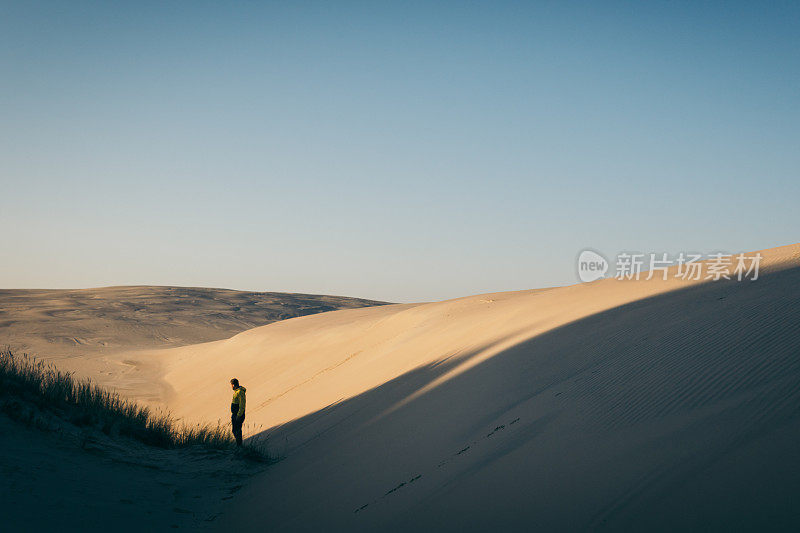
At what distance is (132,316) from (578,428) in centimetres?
4537

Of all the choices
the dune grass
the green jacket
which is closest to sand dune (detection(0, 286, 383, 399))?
the dune grass

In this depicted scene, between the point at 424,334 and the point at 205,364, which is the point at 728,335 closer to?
the point at 424,334

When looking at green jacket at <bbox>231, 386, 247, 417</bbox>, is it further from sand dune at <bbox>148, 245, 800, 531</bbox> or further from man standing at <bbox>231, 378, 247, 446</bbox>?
sand dune at <bbox>148, 245, 800, 531</bbox>

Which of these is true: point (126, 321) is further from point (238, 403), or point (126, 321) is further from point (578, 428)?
point (578, 428)

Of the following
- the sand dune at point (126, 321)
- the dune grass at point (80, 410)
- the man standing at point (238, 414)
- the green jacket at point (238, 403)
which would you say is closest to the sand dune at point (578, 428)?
the man standing at point (238, 414)

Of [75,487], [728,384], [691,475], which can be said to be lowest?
[75,487]

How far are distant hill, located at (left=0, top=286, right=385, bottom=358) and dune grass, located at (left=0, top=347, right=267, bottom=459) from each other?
2378 centimetres

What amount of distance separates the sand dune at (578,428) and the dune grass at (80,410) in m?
1.42

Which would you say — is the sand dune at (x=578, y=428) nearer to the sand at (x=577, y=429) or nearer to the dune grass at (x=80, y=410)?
the sand at (x=577, y=429)

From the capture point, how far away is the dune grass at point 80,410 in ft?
21.6

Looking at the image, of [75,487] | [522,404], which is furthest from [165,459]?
[522,404]

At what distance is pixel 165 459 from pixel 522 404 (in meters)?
4.53

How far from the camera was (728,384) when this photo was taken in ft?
15.0

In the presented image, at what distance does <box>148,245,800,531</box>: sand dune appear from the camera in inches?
132
